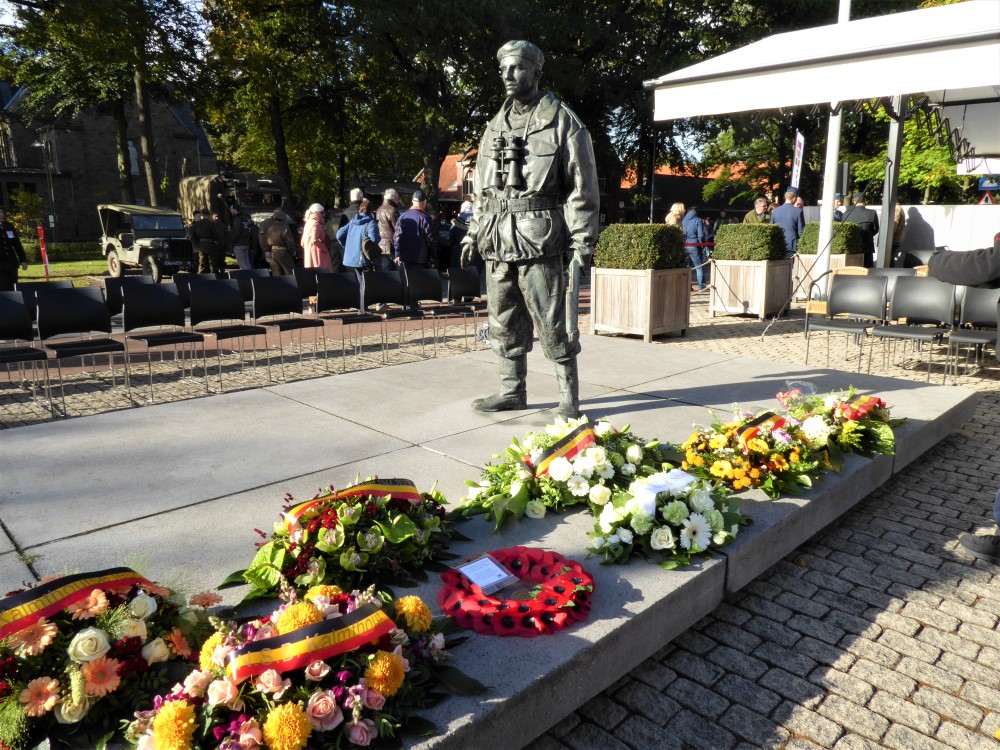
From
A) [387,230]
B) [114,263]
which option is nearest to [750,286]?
[387,230]

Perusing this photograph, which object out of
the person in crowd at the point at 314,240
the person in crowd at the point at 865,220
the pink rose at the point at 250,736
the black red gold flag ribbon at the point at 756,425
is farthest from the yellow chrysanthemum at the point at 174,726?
the person in crowd at the point at 865,220

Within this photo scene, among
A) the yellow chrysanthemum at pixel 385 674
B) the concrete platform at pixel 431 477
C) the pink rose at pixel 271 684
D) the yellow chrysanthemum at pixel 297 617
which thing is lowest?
the concrete platform at pixel 431 477

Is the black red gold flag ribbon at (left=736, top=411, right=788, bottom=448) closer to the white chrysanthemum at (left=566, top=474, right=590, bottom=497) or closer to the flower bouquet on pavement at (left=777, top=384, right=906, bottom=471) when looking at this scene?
the flower bouquet on pavement at (left=777, top=384, right=906, bottom=471)

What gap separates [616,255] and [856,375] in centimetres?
417

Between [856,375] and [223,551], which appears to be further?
[856,375]

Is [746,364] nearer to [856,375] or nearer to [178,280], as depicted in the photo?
[856,375]

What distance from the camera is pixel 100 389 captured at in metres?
7.61

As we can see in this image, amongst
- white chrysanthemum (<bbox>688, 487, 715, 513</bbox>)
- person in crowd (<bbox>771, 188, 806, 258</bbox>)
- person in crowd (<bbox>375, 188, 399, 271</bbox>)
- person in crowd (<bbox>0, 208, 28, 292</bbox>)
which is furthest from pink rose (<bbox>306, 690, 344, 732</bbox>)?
person in crowd (<bbox>771, 188, 806, 258</bbox>)

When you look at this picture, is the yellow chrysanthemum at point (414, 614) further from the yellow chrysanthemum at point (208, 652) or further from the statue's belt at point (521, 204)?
the statue's belt at point (521, 204)

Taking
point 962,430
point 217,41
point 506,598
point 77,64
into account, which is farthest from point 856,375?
point 77,64

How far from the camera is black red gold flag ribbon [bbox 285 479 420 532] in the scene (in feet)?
9.54

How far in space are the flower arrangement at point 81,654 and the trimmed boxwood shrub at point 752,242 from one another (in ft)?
36.2

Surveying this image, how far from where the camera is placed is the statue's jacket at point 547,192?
4887mm

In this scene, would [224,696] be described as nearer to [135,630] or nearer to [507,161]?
[135,630]
